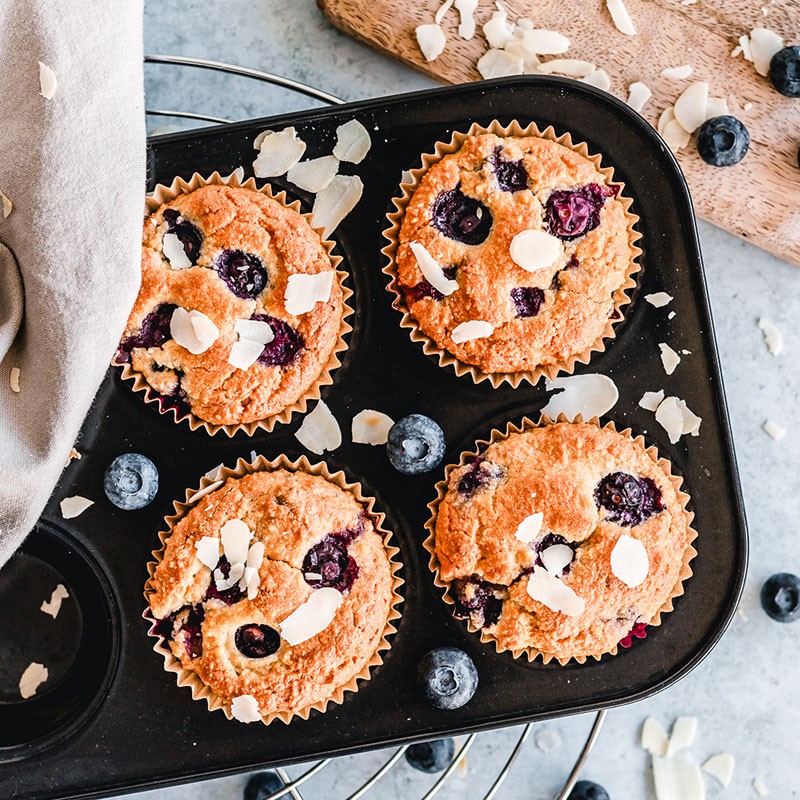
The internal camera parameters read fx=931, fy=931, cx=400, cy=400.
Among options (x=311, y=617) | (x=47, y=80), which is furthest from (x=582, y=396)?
(x=47, y=80)

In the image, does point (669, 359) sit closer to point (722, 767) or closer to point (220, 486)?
point (220, 486)

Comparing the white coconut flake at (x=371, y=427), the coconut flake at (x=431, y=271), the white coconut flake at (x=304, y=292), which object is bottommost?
the white coconut flake at (x=371, y=427)

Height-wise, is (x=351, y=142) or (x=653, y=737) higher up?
(x=351, y=142)

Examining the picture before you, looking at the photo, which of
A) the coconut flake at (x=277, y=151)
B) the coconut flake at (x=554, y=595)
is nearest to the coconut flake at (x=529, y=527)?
the coconut flake at (x=554, y=595)

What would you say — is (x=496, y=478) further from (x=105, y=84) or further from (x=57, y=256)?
(x=105, y=84)

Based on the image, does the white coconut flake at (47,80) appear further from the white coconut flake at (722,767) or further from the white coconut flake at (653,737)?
the white coconut flake at (722,767)

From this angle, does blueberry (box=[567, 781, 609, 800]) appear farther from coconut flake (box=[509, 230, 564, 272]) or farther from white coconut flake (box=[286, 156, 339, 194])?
white coconut flake (box=[286, 156, 339, 194])

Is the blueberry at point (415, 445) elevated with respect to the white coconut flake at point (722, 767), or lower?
elevated

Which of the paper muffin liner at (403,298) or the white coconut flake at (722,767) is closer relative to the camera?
the paper muffin liner at (403,298)
